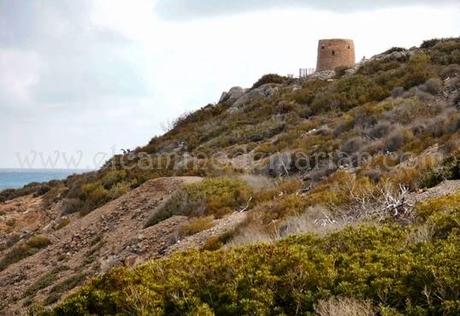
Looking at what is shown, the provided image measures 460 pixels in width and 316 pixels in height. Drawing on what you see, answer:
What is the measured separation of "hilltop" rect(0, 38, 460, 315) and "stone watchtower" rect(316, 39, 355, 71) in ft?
27.7

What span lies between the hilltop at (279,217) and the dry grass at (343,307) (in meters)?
0.02

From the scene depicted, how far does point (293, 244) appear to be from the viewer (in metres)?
6.59

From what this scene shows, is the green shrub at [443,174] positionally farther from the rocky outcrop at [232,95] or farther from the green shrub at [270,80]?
the green shrub at [270,80]

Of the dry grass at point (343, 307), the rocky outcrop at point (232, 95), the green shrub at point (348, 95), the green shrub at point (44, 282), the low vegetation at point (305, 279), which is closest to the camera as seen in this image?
the dry grass at point (343, 307)

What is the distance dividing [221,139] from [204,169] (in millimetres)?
7187

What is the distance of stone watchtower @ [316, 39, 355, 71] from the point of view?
4069 centimetres

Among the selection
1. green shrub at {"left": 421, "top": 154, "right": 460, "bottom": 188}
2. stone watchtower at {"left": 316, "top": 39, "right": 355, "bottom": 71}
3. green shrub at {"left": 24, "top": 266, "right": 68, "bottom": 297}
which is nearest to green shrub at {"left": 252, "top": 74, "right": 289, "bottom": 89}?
stone watchtower at {"left": 316, "top": 39, "right": 355, "bottom": 71}

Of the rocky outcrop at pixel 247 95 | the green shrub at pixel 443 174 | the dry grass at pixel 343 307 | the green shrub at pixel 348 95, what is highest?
the rocky outcrop at pixel 247 95

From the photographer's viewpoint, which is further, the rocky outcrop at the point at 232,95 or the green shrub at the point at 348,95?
the rocky outcrop at the point at 232,95

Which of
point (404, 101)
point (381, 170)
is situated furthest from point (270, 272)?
point (404, 101)

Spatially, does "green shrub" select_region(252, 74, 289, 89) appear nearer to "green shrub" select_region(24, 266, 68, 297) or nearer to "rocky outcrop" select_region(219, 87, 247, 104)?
"rocky outcrop" select_region(219, 87, 247, 104)

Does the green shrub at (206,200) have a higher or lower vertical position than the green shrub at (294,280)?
higher

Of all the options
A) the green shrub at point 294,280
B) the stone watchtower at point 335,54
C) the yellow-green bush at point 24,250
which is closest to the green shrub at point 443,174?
the green shrub at point 294,280

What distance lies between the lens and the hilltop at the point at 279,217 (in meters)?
5.52
